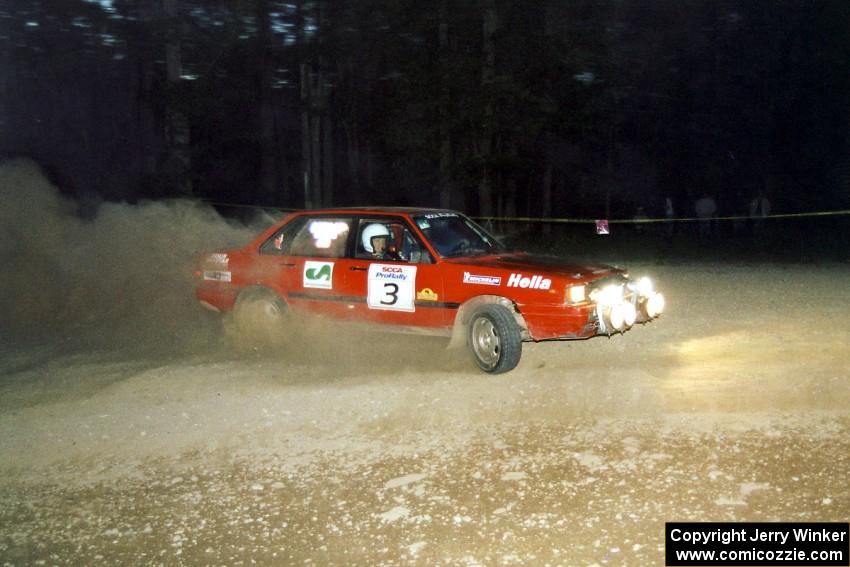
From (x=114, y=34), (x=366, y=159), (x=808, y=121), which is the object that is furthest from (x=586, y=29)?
(x=366, y=159)

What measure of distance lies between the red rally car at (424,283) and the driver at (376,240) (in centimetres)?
1

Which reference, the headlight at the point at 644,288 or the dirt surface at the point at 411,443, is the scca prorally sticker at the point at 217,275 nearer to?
the dirt surface at the point at 411,443

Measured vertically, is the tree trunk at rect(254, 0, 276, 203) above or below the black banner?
above

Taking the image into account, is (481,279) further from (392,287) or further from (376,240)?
(376,240)

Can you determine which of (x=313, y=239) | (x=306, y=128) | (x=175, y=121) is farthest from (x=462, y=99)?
(x=313, y=239)

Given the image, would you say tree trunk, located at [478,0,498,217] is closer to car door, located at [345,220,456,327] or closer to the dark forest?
the dark forest

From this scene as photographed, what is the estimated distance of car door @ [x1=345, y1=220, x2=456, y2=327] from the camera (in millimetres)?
7703

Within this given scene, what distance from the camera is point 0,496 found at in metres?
4.89

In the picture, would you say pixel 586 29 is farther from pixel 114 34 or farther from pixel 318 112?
pixel 114 34

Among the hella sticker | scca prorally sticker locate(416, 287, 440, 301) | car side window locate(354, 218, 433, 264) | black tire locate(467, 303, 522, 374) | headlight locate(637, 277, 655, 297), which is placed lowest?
black tire locate(467, 303, 522, 374)

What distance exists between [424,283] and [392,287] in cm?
37

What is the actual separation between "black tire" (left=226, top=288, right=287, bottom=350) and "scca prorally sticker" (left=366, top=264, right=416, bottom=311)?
49.0 inches

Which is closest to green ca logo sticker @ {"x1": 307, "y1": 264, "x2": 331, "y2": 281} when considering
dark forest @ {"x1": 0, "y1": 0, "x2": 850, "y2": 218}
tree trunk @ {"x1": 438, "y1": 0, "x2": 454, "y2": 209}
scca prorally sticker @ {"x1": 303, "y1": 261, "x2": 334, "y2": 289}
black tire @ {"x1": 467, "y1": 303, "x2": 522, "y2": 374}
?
scca prorally sticker @ {"x1": 303, "y1": 261, "x2": 334, "y2": 289}

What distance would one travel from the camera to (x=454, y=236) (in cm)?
828
